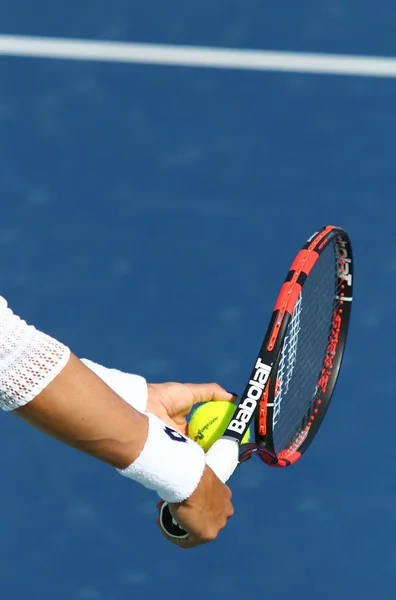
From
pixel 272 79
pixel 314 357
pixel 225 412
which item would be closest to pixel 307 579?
pixel 314 357

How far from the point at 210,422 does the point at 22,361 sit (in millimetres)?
1580

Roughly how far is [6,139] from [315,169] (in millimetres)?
1432

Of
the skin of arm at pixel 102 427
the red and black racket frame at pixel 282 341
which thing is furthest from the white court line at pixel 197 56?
the skin of arm at pixel 102 427

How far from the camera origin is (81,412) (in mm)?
2781

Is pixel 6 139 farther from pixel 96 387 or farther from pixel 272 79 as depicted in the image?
pixel 96 387

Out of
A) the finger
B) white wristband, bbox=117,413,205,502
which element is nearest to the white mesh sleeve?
white wristband, bbox=117,413,205,502

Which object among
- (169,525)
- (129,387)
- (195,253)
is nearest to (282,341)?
(129,387)

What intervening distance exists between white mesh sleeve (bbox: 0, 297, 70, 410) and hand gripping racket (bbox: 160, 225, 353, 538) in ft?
3.50

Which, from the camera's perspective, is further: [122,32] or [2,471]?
[122,32]

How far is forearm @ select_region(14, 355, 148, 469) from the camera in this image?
2.76 meters

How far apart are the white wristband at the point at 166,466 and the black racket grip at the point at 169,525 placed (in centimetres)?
30

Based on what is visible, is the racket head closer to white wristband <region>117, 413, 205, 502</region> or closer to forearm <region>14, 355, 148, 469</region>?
white wristband <region>117, 413, 205, 502</region>

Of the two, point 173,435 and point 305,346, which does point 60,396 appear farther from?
point 305,346

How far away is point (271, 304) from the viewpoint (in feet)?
19.8
